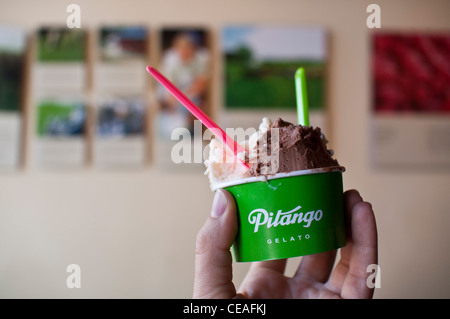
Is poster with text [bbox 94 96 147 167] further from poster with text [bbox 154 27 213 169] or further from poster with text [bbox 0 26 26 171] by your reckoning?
poster with text [bbox 0 26 26 171]

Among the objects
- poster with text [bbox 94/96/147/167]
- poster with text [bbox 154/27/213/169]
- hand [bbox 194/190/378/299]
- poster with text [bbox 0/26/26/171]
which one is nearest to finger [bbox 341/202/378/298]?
hand [bbox 194/190/378/299]

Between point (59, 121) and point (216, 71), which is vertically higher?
point (216, 71)

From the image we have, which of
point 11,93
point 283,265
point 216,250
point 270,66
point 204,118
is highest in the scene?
point 270,66

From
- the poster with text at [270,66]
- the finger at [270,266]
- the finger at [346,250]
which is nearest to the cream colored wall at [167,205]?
the poster with text at [270,66]

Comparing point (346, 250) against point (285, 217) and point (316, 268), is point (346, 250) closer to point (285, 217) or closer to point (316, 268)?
point (316, 268)

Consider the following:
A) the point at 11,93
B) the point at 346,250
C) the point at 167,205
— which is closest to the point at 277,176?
the point at 346,250

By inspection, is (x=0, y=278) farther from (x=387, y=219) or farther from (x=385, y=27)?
(x=385, y=27)
